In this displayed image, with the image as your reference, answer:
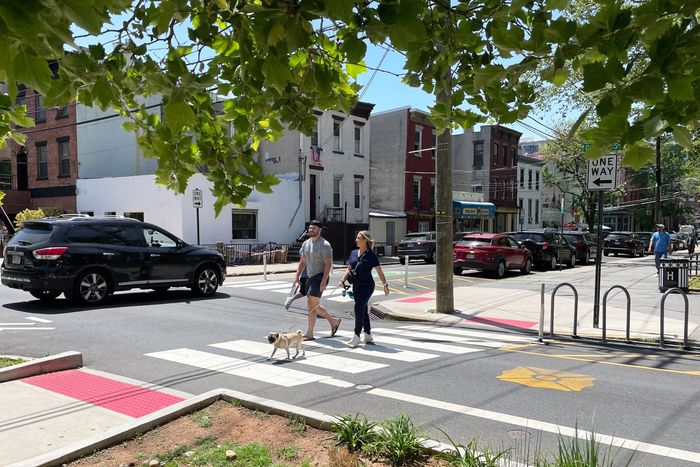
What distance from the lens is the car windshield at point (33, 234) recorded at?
36.8ft

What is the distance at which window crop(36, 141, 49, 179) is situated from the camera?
30125 millimetres

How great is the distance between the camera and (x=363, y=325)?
834 cm

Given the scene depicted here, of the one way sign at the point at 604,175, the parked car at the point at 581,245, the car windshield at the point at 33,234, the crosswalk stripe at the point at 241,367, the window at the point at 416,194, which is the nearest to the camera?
the crosswalk stripe at the point at 241,367

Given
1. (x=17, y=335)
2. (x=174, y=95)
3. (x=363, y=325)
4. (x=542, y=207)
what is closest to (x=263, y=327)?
(x=363, y=325)

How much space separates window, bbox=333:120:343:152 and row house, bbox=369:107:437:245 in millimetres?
5144

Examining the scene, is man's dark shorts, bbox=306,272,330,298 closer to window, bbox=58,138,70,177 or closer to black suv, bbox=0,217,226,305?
black suv, bbox=0,217,226,305

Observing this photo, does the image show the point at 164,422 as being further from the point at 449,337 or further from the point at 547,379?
the point at 449,337

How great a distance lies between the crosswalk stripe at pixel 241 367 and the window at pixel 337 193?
78.8ft

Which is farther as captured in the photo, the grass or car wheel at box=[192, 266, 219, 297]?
car wheel at box=[192, 266, 219, 297]

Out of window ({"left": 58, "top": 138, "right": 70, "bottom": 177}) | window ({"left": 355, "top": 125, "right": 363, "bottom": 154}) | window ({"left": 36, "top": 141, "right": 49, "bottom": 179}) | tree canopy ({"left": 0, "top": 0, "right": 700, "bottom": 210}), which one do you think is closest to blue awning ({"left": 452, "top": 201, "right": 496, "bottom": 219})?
window ({"left": 355, "top": 125, "right": 363, "bottom": 154})

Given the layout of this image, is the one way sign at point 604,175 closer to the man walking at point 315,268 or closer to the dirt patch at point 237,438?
the man walking at point 315,268

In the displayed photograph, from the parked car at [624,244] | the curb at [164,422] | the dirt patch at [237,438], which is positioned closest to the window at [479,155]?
the parked car at [624,244]

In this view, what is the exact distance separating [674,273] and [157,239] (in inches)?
563

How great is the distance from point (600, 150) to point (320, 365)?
5.26 meters
